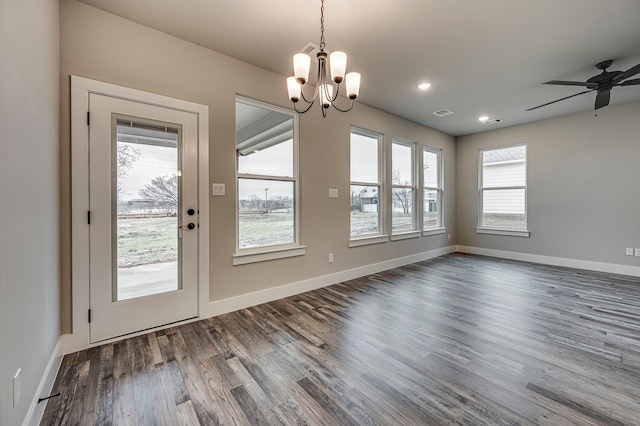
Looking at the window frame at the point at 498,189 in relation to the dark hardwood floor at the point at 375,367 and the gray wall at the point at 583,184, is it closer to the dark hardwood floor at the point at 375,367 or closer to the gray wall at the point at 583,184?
the gray wall at the point at 583,184

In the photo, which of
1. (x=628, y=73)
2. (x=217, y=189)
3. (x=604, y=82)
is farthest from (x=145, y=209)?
(x=604, y=82)

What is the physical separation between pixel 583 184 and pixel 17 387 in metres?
7.04

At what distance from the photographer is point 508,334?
7.54 feet

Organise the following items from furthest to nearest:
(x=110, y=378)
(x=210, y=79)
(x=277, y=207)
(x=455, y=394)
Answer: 1. (x=277, y=207)
2. (x=210, y=79)
3. (x=110, y=378)
4. (x=455, y=394)

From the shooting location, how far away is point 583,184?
4.62m

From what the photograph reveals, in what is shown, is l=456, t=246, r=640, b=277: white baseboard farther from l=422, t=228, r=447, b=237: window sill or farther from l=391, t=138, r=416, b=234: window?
l=391, t=138, r=416, b=234: window

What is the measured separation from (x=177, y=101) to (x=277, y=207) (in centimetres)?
153

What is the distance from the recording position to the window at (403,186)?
4.87 meters

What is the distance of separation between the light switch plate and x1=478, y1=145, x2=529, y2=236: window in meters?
5.66

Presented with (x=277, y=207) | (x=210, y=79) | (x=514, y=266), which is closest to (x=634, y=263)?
(x=514, y=266)

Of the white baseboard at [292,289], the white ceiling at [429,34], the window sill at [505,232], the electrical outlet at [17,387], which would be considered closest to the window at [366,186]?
the white baseboard at [292,289]

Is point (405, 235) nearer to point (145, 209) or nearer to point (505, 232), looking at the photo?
point (505, 232)

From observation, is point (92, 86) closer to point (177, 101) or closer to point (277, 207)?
point (177, 101)

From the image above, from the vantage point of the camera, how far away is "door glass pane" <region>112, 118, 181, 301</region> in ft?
7.40
